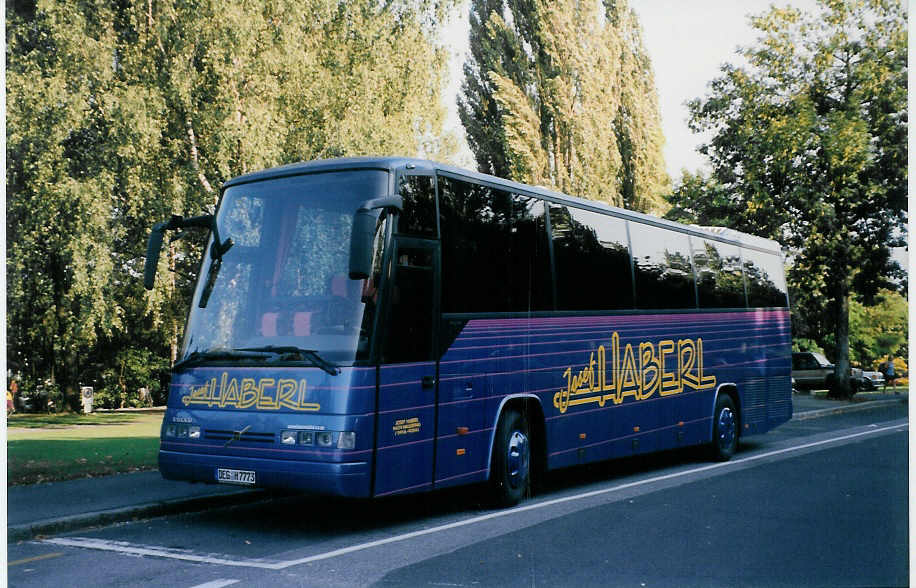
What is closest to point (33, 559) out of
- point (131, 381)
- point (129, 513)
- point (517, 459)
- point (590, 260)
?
point (129, 513)

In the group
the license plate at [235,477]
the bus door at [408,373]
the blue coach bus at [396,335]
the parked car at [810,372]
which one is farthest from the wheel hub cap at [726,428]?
the parked car at [810,372]

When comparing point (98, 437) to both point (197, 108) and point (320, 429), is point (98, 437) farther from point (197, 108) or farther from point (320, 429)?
point (320, 429)

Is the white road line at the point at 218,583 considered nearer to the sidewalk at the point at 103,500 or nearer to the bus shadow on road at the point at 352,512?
the bus shadow on road at the point at 352,512

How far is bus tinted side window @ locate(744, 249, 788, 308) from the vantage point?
51.5 ft

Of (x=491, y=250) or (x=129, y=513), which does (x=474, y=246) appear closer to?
(x=491, y=250)

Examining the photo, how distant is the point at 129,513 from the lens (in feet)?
30.9

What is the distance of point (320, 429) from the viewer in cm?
828

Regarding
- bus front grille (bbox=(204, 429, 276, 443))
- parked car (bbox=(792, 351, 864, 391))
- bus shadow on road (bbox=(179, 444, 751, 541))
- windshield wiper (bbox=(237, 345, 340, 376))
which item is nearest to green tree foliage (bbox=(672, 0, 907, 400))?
bus shadow on road (bbox=(179, 444, 751, 541))

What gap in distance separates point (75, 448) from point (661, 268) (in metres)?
9.15

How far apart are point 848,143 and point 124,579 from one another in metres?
8.52

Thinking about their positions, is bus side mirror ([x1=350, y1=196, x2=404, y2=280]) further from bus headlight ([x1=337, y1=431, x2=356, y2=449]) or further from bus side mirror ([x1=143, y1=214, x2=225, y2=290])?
bus side mirror ([x1=143, y1=214, x2=225, y2=290])

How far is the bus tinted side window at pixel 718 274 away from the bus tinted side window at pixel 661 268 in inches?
11.5

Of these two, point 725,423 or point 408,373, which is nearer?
point 408,373

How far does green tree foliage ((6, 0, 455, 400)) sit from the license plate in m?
11.5
